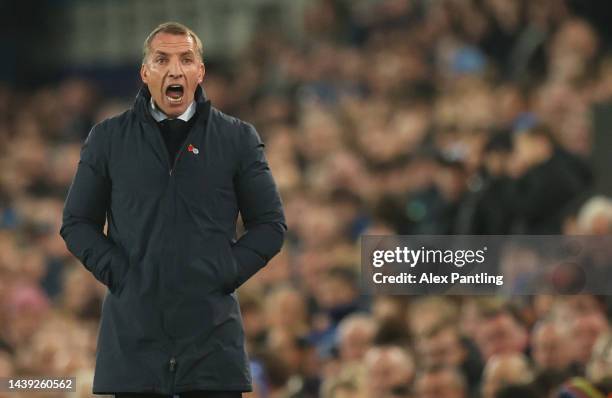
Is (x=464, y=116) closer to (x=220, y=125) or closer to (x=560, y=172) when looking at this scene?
(x=560, y=172)

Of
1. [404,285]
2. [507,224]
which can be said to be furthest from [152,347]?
[507,224]

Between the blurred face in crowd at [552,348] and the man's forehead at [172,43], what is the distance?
333 cm

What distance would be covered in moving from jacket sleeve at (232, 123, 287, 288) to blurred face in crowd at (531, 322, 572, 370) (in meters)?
3.03

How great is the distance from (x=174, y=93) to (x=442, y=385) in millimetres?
3498

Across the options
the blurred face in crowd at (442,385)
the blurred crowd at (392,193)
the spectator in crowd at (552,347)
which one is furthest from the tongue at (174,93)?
the blurred face in crowd at (442,385)

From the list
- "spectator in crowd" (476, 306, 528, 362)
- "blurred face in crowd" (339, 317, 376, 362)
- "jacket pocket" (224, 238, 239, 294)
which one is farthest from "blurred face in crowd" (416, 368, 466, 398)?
"jacket pocket" (224, 238, 239, 294)

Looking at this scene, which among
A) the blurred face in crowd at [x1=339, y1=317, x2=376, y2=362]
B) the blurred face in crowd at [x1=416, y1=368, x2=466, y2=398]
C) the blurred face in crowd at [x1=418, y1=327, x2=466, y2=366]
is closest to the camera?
the blurred face in crowd at [x1=416, y1=368, x2=466, y2=398]

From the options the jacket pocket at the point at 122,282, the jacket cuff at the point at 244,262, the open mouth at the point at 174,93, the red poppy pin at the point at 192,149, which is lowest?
the jacket pocket at the point at 122,282

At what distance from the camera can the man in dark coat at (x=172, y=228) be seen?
4129 mm

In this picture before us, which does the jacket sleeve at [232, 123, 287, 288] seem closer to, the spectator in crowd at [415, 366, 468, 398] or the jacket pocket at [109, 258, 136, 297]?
the jacket pocket at [109, 258, 136, 297]

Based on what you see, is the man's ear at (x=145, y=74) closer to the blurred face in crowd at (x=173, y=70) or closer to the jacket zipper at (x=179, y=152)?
the blurred face in crowd at (x=173, y=70)

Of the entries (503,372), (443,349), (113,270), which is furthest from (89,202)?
(443,349)

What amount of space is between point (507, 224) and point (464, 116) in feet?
8.00

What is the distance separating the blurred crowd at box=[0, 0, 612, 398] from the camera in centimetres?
A: 765
